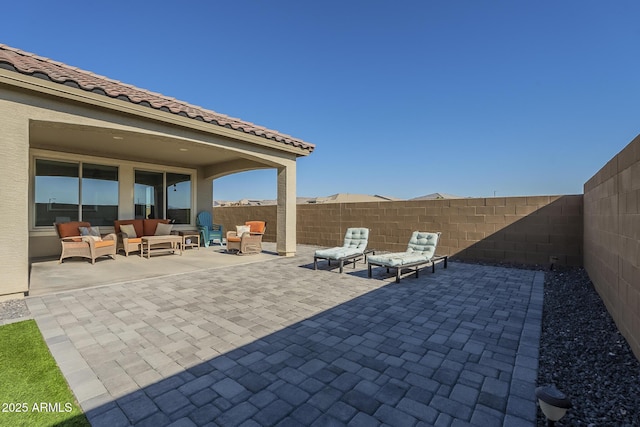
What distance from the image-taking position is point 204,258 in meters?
9.05

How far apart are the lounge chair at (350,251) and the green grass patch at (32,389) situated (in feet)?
17.1

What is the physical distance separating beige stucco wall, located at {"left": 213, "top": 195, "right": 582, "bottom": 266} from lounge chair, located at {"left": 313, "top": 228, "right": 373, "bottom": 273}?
240 cm

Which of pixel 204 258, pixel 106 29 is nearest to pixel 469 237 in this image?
pixel 204 258

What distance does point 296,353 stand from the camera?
3004 mm

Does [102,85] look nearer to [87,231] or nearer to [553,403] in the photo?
[87,231]

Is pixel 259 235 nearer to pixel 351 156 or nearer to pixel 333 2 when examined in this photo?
pixel 333 2

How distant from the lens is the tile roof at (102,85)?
486 cm

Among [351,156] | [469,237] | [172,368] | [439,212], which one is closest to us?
[172,368]

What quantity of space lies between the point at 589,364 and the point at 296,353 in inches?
113

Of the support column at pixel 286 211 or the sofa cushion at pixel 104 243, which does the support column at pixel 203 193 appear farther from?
the support column at pixel 286 211

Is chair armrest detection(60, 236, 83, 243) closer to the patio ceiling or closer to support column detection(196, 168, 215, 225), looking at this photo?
the patio ceiling

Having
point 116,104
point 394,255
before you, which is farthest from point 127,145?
point 394,255

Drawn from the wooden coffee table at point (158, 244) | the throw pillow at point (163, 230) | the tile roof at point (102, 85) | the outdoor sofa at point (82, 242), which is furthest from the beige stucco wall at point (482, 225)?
the outdoor sofa at point (82, 242)

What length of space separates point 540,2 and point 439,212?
575cm
